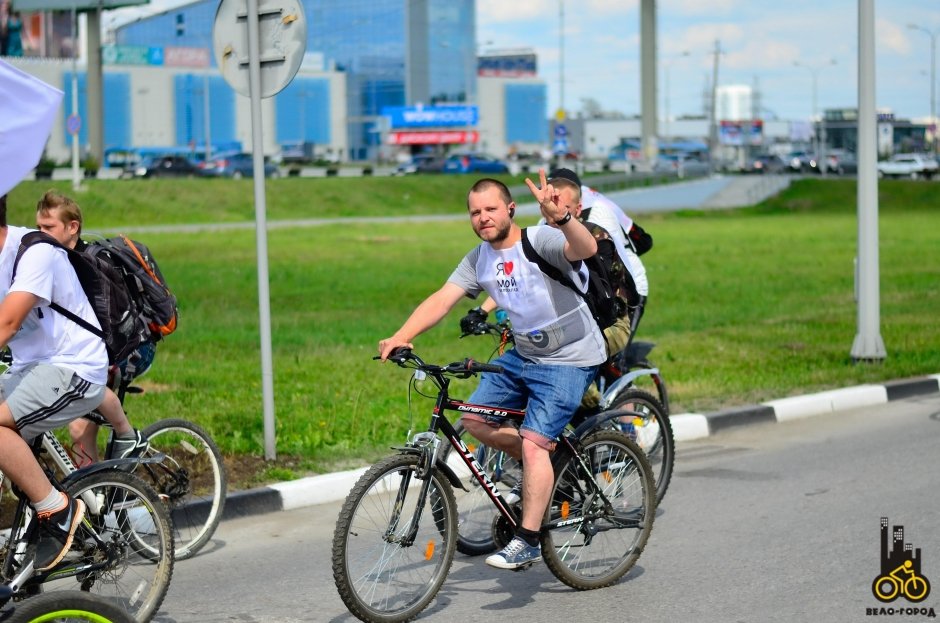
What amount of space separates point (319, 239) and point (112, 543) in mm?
29721

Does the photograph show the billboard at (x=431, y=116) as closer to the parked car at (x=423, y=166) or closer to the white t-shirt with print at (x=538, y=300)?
the parked car at (x=423, y=166)

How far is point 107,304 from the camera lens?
5219mm

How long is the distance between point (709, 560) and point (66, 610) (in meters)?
3.39

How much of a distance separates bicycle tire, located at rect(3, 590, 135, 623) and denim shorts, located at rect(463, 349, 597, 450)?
2121 mm

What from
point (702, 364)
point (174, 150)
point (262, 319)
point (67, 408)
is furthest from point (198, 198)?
point (174, 150)

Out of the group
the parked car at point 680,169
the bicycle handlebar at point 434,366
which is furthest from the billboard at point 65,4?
the bicycle handlebar at point 434,366

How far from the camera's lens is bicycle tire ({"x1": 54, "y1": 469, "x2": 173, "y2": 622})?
487 centimetres

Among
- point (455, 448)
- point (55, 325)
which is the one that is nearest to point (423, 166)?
point (455, 448)

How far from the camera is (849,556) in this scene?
618 centimetres

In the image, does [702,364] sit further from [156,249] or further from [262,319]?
[156,249]

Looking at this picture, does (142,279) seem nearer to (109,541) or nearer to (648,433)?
(109,541)

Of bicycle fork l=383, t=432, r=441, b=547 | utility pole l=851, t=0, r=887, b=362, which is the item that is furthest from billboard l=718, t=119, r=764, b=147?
bicycle fork l=383, t=432, r=441, b=547

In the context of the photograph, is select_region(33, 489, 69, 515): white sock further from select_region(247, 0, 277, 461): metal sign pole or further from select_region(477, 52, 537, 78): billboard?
select_region(477, 52, 537, 78): billboard

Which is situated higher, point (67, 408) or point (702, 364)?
point (67, 408)
